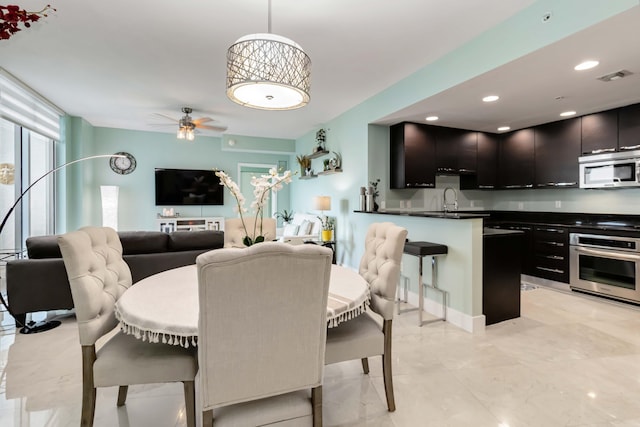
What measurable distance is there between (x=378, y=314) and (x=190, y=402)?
1.09 metres

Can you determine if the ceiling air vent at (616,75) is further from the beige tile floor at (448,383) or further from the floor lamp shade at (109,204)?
the floor lamp shade at (109,204)

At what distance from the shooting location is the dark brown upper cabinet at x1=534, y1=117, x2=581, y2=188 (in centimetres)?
418

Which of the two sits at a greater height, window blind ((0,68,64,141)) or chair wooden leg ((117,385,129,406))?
window blind ((0,68,64,141))

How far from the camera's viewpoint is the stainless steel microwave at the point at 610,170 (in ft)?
11.7

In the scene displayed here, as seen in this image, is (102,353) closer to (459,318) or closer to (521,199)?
(459,318)

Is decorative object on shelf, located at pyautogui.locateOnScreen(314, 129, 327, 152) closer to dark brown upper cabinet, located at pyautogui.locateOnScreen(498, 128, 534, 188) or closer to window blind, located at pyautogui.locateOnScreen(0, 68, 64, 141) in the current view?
dark brown upper cabinet, located at pyautogui.locateOnScreen(498, 128, 534, 188)

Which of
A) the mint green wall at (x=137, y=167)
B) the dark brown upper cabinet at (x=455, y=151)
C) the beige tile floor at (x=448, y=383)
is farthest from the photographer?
the mint green wall at (x=137, y=167)

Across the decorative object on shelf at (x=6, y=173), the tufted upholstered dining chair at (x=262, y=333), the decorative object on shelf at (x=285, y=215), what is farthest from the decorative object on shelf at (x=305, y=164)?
the tufted upholstered dining chair at (x=262, y=333)

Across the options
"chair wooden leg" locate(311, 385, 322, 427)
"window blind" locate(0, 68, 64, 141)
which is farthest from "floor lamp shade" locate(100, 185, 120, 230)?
"chair wooden leg" locate(311, 385, 322, 427)

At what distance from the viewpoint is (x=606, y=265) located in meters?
3.67

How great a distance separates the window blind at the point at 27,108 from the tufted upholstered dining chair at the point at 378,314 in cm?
431

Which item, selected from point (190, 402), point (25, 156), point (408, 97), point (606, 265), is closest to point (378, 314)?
point (190, 402)

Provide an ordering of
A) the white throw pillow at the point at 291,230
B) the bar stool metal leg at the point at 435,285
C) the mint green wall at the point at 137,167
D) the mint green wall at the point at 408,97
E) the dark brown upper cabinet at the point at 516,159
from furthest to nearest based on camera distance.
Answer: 1. the white throw pillow at the point at 291,230
2. the mint green wall at the point at 137,167
3. the dark brown upper cabinet at the point at 516,159
4. the bar stool metal leg at the point at 435,285
5. the mint green wall at the point at 408,97

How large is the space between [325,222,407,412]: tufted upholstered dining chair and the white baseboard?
130 cm
